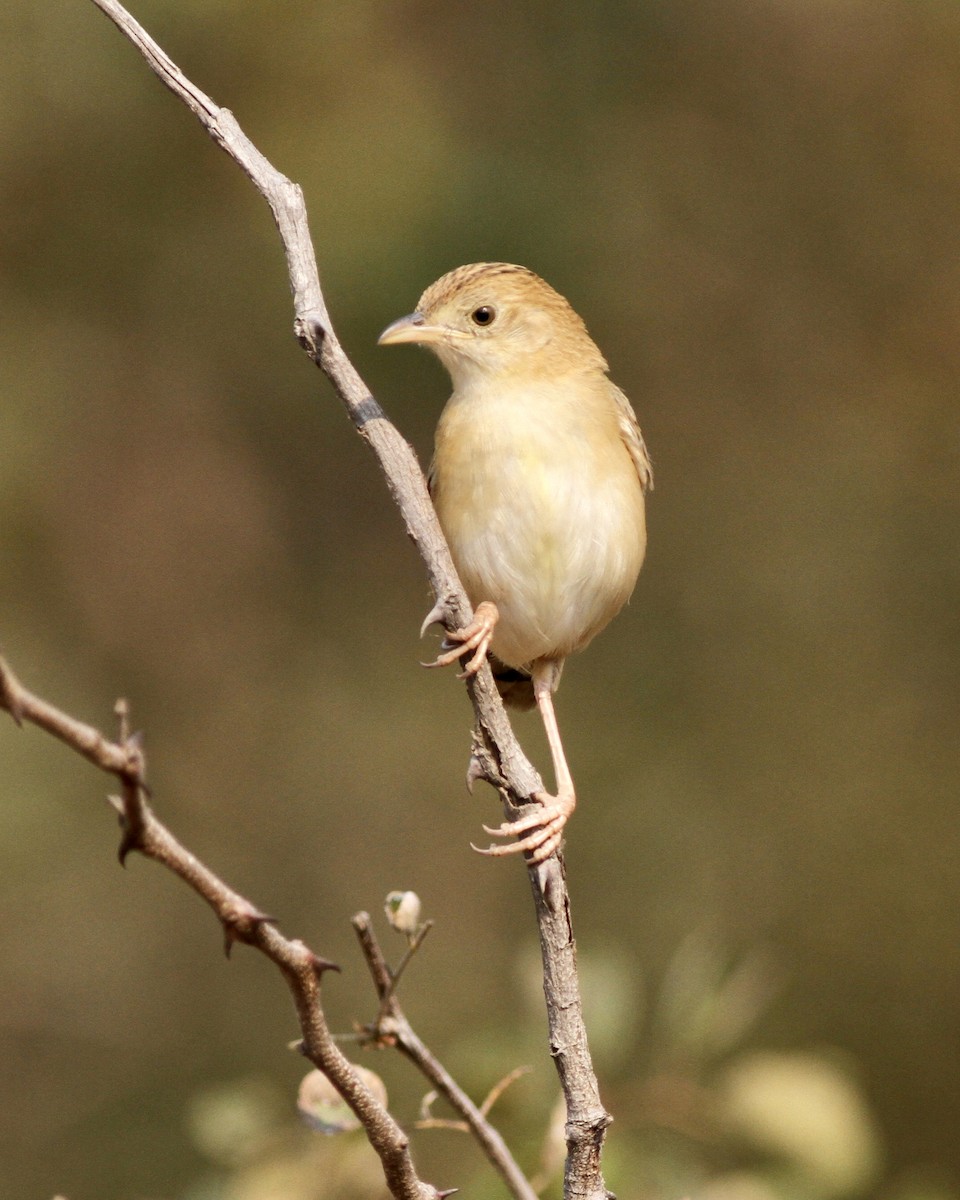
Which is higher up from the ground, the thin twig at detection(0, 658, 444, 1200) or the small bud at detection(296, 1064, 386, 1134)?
the small bud at detection(296, 1064, 386, 1134)

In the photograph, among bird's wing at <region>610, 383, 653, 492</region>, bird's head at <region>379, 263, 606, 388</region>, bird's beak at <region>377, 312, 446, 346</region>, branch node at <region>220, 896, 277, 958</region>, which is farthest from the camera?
bird's wing at <region>610, 383, 653, 492</region>

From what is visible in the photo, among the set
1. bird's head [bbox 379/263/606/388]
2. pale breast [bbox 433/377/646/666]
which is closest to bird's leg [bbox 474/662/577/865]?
pale breast [bbox 433/377/646/666]

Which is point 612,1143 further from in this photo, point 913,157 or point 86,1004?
point 913,157

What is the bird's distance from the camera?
13.1ft

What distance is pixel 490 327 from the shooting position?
4.28 metres

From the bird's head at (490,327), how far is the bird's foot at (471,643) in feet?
3.62

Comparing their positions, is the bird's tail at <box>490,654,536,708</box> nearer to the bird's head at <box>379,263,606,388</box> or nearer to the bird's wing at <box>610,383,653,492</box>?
the bird's wing at <box>610,383,653,492</box>

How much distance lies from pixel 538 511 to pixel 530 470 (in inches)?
4.2

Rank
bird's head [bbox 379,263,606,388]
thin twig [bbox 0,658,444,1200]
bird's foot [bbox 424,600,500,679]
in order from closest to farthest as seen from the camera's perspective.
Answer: thin twig [bbox 0,658,444,1200] < bird's foot [bbox 424,600,500,679] < bird's head [bbox 379,263,606,388]

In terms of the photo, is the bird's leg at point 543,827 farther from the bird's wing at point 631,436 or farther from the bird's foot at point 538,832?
the bird's wing at point 631,436

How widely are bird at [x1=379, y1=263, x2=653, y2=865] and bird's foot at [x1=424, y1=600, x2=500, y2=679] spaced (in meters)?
0.67

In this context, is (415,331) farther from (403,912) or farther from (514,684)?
(403,912)

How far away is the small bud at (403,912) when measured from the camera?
216cm

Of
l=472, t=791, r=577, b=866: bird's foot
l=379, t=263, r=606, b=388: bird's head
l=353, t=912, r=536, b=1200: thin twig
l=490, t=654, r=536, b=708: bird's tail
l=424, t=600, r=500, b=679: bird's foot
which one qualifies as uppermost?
l=379, t=263, r=606, b=388: bird's head
